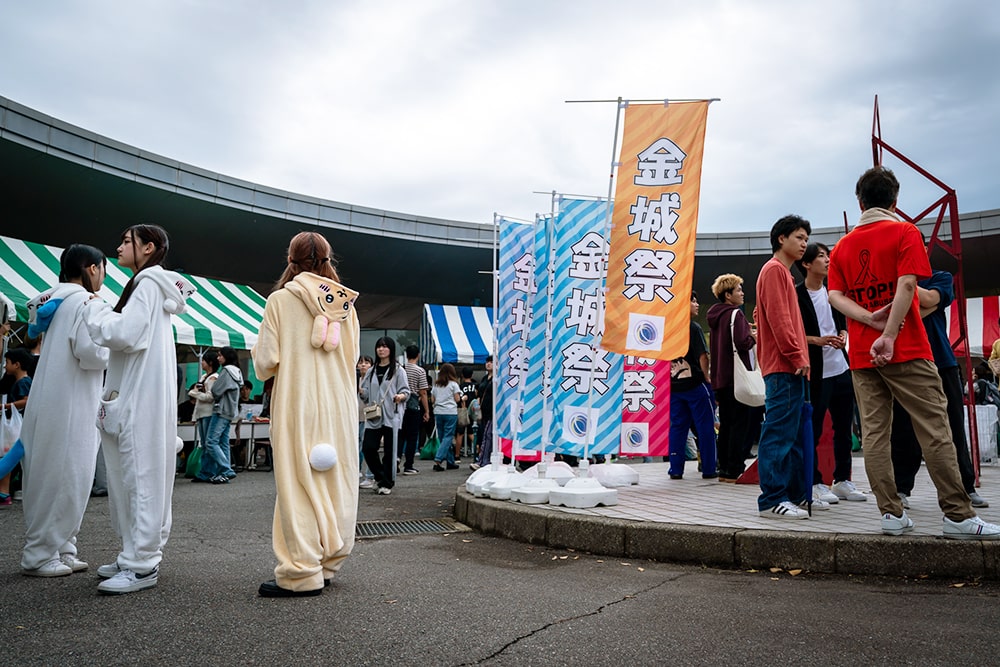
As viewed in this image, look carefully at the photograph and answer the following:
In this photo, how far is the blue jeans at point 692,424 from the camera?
25.2 ft

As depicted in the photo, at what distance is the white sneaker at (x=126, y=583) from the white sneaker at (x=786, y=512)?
12.0ft

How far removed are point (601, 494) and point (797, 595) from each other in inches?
81.4

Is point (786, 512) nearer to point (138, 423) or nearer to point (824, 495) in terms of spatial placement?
point (824, 495)

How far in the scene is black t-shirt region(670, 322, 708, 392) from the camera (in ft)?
25.2

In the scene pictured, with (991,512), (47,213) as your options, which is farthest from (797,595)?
(47,213)

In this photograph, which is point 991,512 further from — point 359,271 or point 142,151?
point 359,271

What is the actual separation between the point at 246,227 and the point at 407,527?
1265 centimetres

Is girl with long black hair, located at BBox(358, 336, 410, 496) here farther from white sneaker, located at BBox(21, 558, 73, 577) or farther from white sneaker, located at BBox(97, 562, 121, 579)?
white sneaker, located at BBox(97, 562, 121, 579)

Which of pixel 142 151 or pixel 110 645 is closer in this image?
pixel 110 645

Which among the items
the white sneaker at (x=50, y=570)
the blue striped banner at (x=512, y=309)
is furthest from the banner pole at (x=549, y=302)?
the white sneaker at (x=50, y=570)

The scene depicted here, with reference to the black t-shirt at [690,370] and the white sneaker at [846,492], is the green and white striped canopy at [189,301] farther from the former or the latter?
the white sneaker at [846,492]

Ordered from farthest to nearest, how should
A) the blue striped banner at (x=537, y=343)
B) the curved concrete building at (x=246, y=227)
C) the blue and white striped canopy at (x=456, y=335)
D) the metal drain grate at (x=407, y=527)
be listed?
the blue and white striped canopy at (x=456, y=335) < the curved concrete building at (x=246, y=227) < the blue striped banner at (x=537, y=343) < the metal drain grate at (x=407, y=527)

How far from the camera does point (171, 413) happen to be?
3.72 metres

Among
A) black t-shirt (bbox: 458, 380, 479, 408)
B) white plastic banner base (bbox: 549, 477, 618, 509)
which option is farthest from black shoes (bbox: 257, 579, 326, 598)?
black t-shirt (bbox: 458, 380, 479, 408)
